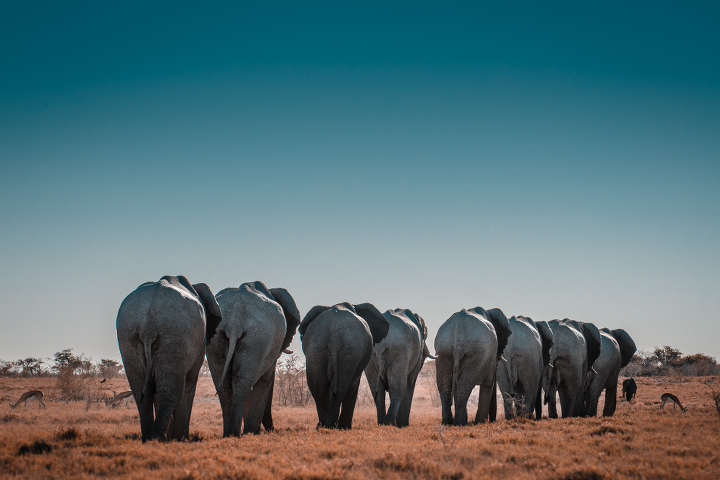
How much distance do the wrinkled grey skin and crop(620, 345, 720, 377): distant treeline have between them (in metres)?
51.2

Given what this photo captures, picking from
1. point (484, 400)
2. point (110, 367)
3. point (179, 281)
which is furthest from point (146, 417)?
point (110, 367)

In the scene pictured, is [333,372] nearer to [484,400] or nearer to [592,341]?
[484,400]

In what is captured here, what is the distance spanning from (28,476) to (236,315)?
5738 mm

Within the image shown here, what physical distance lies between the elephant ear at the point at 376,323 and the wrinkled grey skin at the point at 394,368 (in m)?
0.69

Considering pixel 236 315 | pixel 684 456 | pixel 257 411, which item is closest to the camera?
pixel 684 456

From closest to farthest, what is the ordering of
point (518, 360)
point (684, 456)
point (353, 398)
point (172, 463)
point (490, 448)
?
point (172, 463) < point (684, 456) < point (490, 448) < point (353, 398) < point (518, 360)

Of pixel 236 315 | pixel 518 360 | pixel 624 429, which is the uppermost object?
pixel 236 315

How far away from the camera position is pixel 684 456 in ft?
29.6

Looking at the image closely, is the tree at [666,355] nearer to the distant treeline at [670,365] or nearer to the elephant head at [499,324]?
the distant treeline at [670,365]

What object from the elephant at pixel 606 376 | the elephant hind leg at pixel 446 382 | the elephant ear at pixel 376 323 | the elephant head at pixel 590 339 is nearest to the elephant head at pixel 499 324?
the elephant hind leg at pixel 446 382

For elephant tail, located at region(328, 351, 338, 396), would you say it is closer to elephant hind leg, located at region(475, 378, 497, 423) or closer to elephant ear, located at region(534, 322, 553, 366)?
elephant hind leg, located at region(475, 378, 497, 423)

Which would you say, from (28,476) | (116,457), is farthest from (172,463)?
(28,476)

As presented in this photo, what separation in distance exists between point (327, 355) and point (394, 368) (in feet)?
13.5

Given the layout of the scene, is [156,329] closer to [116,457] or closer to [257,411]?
[116,457]
